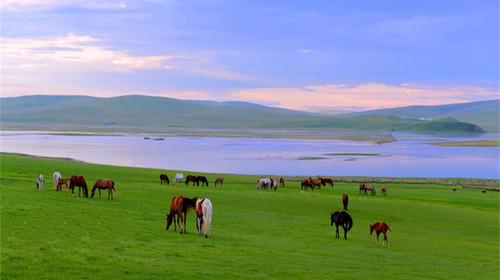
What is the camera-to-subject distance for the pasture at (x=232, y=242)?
1391cm

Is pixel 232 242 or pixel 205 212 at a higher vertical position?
pixel 205 212

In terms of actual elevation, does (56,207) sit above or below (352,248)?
above

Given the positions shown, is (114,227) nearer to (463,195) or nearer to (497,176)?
(463,195)

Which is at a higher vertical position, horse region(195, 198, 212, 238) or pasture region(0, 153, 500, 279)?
horse region(195, 198, 212, 238)

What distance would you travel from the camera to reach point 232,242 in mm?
18797

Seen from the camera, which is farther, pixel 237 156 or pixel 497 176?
pixel 237 156

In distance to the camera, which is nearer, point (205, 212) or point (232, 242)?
point (232, 242)

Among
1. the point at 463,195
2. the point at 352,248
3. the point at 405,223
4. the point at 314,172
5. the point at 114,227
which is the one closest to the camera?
the point at 114,227

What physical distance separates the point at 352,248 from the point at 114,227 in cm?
1021

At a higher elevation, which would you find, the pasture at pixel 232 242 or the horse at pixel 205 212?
the horse at pixel 205 212

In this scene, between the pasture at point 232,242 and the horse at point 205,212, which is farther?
the horse at point 205,212

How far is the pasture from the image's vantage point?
45.6 ft

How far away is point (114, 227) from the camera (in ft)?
62.3

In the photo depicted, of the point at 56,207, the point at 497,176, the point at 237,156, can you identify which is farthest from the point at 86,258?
the point at 237,156
